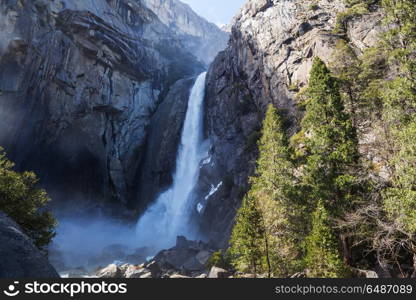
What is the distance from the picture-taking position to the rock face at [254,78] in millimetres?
35119

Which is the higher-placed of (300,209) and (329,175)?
(329,175)

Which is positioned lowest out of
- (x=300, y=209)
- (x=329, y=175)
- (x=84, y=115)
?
(x=300, y=209)

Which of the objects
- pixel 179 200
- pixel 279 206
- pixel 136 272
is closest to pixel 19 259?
pixel 279 206

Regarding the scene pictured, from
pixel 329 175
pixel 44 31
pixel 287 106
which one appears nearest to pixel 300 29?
pixel 287 106

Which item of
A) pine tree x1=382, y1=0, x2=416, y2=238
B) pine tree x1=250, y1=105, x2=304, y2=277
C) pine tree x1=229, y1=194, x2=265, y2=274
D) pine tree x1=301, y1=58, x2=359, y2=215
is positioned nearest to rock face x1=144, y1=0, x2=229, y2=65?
pine tree x1=250, y1=105, x2=304, y2=277

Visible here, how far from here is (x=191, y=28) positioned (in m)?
131

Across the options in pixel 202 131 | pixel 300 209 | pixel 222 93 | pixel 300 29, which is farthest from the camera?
pixel 202 131

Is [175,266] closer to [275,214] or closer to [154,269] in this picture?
[154,269]

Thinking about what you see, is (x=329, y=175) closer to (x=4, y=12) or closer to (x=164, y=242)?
(x=164, y=242)

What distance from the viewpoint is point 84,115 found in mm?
49438

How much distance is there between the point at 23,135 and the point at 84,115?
9.56 meters

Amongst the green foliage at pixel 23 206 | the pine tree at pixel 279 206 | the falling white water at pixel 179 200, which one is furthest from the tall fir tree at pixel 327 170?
the falling white water at pixel 179 200

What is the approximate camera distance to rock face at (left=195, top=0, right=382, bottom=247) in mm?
35119

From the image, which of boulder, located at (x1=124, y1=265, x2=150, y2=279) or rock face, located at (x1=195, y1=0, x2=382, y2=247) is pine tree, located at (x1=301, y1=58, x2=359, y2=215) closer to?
rock face, located at (x1=195, y1=0, x2=382, y2=247)
